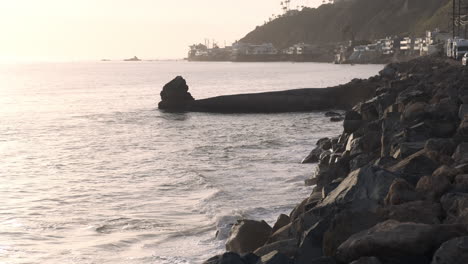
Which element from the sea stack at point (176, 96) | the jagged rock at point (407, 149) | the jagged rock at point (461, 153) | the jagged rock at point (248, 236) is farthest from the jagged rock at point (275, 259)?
the sea stack at point (176, 96)

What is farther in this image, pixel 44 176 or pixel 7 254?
pixel 44 176

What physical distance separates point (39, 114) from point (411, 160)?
46.6m

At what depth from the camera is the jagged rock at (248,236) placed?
927 centimetres

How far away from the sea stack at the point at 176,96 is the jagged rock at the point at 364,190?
133 ft

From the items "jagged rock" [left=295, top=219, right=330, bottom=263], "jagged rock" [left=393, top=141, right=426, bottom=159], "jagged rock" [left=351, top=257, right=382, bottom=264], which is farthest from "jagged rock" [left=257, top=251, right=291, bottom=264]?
"jagged rock" [left=393, top=141, right=426, bottom=159]

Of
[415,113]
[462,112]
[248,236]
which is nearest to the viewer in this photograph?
[248,236]

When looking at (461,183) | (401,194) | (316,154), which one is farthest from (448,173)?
(316,154)

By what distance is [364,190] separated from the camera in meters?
7.83

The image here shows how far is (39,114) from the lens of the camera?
5175cm

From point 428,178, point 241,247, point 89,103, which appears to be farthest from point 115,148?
point 89,103

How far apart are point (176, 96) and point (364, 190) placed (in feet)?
138

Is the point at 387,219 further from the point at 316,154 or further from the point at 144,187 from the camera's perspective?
the point at 316,154

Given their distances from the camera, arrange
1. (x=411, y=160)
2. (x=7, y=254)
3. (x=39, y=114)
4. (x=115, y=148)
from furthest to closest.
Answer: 1. (x=39, y=114)
2. (x=115, y=148)
3. (x=7, y=254)
4. (x=411, y=160)

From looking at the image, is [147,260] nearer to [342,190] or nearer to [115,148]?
[342,190]
